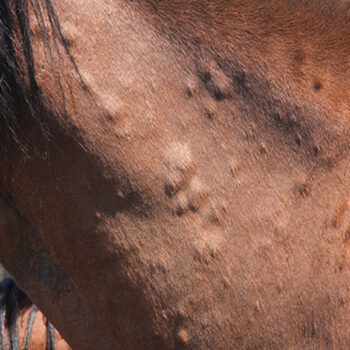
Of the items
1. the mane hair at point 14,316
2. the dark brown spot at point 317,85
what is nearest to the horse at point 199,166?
the dark brown spot at point 317,85

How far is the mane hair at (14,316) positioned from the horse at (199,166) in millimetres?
1050

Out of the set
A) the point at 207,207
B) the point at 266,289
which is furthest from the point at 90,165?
the point at 266,289

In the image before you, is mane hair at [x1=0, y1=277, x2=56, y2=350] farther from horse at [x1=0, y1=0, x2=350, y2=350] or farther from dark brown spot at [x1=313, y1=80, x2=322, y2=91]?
dark brown spot at [x1=313, y1=80, x2=322, y2=91]

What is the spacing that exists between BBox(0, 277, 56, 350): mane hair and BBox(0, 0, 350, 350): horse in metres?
1.05

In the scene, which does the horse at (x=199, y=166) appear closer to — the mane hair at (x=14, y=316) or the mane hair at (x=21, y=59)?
the mane hair at (x=21, y=59)

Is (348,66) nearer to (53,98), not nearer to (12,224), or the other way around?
(53,98)

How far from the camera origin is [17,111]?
2.43 feet

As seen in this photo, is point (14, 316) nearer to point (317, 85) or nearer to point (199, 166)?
point (199, 166)

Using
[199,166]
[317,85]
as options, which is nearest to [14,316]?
[199,166]

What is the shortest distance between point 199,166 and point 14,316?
1.27 meters

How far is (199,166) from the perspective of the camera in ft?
2.51

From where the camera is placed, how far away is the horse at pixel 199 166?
2.42 feet

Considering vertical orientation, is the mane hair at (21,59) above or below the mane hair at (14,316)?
above

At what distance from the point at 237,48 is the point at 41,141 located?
1.05 feet
